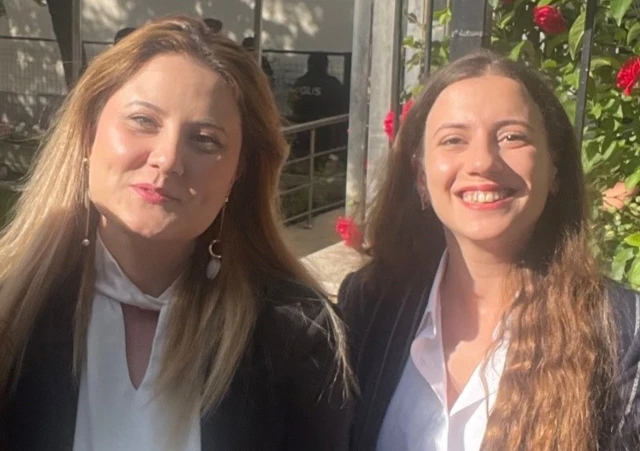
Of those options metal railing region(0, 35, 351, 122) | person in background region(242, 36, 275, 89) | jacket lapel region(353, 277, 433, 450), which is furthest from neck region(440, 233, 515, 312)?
metal railing region(0, 35, 351, 122)

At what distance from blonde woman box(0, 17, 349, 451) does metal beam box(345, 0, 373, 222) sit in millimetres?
1540

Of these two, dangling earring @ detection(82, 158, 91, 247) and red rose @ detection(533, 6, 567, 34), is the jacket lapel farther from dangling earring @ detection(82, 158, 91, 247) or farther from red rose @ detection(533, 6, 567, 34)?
red rose @ detection(533, 6, 567, 34)

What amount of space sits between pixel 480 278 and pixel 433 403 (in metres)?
0.32

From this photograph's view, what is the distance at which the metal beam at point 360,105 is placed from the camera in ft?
12.6

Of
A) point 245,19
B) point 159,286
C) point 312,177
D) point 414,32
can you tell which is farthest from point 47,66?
point 159,286

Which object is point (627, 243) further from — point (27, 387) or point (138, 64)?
point (27, 387)

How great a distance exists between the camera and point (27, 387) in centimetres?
198

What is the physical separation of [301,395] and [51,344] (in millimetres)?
563

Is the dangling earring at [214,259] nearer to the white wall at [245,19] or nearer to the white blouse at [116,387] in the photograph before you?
the white blouse at [116,387]

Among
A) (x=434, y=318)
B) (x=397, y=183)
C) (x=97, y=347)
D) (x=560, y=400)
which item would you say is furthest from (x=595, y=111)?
(x=97, y=347)

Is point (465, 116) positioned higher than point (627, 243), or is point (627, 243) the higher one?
point (465, 116)

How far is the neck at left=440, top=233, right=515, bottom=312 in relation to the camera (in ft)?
7.34

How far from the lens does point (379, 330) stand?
2.43 m

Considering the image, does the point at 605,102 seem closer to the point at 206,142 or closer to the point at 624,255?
the point at 624,255
